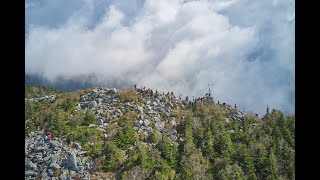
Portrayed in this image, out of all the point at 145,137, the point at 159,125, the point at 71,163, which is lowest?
the point at 71,163

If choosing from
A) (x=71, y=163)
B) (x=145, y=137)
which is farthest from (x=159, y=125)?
(x=71, y=163)

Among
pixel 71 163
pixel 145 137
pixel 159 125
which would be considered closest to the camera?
pixel 71 163

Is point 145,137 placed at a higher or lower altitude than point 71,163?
higher

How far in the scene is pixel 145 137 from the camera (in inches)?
189

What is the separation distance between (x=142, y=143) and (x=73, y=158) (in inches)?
31.1

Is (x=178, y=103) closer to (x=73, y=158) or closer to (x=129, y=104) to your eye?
(x=129, y=104)

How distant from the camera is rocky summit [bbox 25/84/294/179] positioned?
15.0 feet

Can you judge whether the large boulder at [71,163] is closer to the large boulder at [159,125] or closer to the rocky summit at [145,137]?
the rocky summit at [145,137]

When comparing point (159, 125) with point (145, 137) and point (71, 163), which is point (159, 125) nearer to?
point (145, 137)

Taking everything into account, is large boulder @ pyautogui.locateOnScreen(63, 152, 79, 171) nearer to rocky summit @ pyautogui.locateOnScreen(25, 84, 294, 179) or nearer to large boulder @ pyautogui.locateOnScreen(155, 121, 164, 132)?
rocky summit @ pyautogui.locateOnScreen(25, 84, 294, 179)

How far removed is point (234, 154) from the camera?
15.5ft

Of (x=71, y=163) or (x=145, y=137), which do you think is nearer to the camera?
(x=71, y=163)
